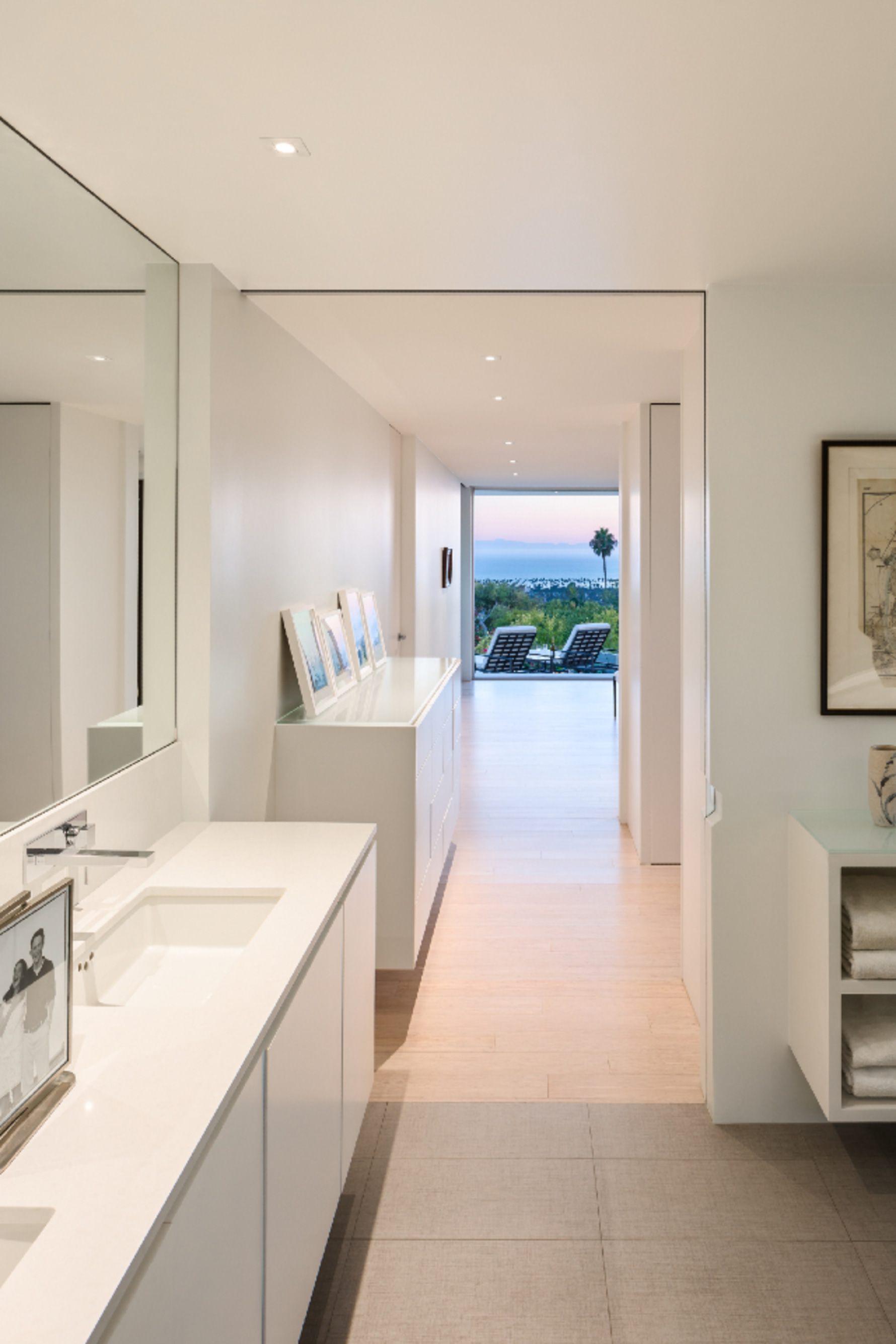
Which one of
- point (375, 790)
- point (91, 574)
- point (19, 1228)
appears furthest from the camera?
point (375, 790)

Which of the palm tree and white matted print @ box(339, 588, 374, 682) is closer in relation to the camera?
white matted print @ box(339, 588, 374, 682)

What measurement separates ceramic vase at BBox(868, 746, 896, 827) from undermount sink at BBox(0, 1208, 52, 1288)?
7.34 feet

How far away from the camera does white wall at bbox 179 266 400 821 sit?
107 inches

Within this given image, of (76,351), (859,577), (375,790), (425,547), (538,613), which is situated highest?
(425,547)

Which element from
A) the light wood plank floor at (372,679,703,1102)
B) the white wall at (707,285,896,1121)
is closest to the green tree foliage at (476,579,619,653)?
the light wood plank floor at (372,679,703,1102)

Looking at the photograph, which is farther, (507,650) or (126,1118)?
(507,650)

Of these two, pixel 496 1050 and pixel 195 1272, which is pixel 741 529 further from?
pixel 195 1272

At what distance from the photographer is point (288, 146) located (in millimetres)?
1914

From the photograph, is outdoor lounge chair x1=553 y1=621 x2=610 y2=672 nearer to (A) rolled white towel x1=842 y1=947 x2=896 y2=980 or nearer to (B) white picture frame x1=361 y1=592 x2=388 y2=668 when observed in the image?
(B) white picture frame x1=361 y1=592 x2=388 y2=668

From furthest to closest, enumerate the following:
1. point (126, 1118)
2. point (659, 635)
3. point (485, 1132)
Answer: point (659, 635)
point (485, 1132)
point (126, 1118)

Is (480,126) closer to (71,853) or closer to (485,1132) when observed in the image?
(71,853)

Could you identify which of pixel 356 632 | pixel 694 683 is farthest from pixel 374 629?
pixel 694 683

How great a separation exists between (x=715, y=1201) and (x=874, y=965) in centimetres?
68

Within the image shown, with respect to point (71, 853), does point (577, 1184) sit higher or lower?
lower
